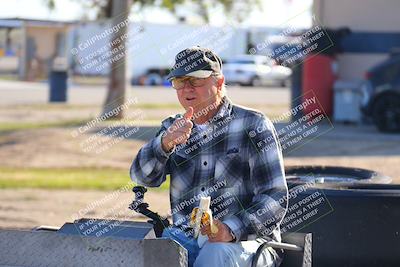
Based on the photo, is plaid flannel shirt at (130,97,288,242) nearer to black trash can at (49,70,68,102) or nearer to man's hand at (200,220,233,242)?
man's hand at (200,220,233,242)

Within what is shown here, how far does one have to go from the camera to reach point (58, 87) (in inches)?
1165

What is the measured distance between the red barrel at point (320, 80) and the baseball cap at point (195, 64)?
588 inches

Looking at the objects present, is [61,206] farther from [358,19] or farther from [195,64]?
[358,19]

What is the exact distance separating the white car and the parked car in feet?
97.5

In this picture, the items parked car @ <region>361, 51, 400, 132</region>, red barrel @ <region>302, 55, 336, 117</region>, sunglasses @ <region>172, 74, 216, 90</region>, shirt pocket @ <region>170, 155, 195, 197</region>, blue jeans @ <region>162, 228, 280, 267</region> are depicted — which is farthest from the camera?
red barrel @ <region>302, 55, 336, 117</region>

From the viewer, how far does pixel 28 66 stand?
1934 inches

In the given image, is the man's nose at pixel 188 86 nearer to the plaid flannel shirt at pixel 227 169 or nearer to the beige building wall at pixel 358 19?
the plaid flannel shirt at pixel 227 169

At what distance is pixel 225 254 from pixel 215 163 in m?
0.52

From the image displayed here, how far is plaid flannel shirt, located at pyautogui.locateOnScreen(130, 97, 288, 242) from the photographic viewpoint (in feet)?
13.6

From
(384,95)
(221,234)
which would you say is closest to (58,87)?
(384,95)

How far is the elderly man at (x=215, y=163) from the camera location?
407 cm

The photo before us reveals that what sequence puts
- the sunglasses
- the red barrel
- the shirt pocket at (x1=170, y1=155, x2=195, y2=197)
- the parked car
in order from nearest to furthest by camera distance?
the sunglasses, the shirt pocket at (x1=170, y1=155, x2=195, y2=197), the parked car, the red barrel

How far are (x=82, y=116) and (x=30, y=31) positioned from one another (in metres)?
24.4

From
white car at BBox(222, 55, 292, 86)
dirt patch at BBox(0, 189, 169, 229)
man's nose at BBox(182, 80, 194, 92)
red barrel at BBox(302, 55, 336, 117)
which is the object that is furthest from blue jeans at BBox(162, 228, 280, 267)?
white car at BBox(222, 55, 292, 86)
